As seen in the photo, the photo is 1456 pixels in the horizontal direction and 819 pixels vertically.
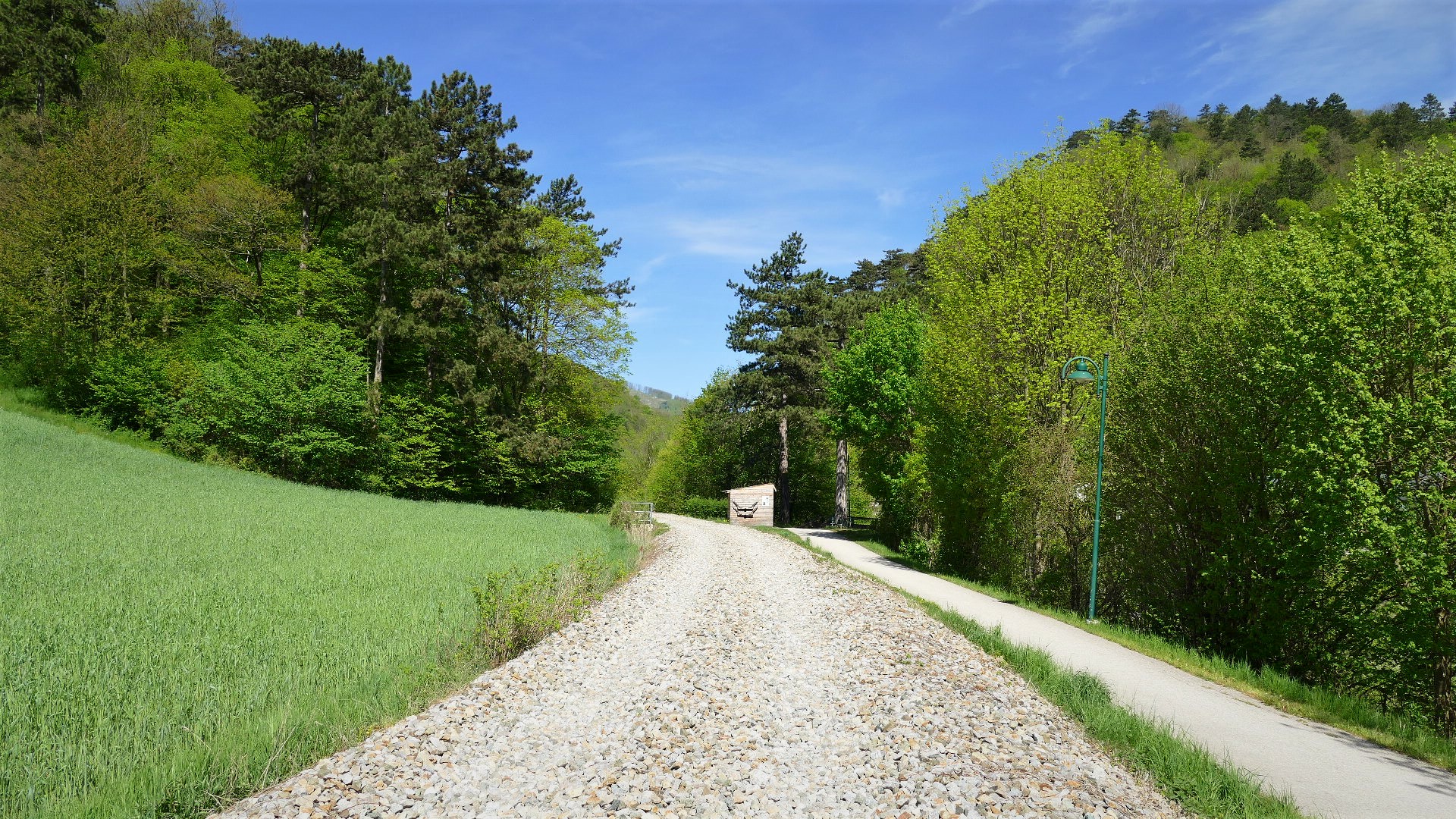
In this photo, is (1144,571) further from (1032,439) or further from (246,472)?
(246,472)

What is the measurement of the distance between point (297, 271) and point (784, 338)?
2434 centimetres

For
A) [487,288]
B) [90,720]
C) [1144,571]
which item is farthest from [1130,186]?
[487,288]

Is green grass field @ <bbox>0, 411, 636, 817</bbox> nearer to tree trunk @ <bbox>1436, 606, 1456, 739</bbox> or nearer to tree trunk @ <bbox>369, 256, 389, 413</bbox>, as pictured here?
tree trunk @ <bbox>1436, 606, 1456, 739</bbox>

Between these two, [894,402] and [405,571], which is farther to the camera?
[894,402]

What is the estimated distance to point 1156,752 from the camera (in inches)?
210

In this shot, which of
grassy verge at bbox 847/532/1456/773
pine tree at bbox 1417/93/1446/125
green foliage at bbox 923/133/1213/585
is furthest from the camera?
pine tree at bbox 1417/93/1446/125

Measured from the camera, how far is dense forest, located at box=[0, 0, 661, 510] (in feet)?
90.6

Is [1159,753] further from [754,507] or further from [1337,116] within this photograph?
[1337,116]

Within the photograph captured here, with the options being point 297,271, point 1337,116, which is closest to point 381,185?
point 297,271

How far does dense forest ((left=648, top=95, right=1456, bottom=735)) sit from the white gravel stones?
16.7ft

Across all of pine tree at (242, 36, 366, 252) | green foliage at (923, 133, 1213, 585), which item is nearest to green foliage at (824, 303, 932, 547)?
green foliage at (923, 133, 1213, 585)

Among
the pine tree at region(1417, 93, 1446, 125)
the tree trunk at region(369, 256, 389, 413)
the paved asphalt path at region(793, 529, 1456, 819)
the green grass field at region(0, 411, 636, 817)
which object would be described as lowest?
the green grass field at region(0, 411, 636, 817)

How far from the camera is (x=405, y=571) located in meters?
11.4

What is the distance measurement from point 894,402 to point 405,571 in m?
20.7
